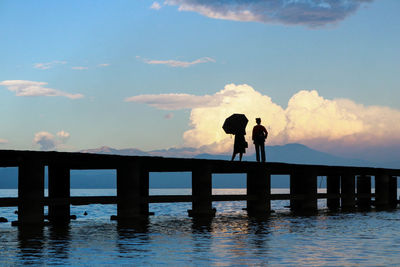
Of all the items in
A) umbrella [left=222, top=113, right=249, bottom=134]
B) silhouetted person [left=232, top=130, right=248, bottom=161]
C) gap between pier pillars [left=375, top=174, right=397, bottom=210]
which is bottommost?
gap between pier pillars [left=375, top=174, right=397, bottom=210]

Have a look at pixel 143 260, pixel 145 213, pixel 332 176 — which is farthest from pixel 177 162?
pixel 332 176

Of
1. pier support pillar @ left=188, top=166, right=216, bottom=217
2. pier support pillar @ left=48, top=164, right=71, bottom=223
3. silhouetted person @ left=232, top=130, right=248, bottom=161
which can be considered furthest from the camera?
silhouetted person @ left=232, top=130, right=248, bottom=161

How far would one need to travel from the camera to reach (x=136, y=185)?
25.6 metres

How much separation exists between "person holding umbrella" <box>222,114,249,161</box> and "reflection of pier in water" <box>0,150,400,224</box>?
68 cm

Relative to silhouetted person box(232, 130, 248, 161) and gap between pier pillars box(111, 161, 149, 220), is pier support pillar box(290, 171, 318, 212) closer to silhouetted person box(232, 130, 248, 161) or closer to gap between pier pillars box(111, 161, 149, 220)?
silhouetted person box(232, 130, 248, 161)

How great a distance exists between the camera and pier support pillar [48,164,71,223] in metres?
28.9

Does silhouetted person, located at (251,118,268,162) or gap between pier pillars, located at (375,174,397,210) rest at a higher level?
silhouetted person, located at (251,118,268,162)

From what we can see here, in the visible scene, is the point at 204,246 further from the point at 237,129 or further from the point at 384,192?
the point at 384,192

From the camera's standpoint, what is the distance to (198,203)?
28828mm

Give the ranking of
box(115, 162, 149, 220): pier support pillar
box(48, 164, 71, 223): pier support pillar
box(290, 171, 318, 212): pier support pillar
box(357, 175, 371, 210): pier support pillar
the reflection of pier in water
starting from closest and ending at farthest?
1. the reflection of pier in water
2. box(115, 162, 149, 220): pier support pillar
3. box(48, 164, 71, 223): pier support pillar
4. box(290, 171, 318, 212): pier support pillar
5. box(357, 175, 371, 210): pier support pillar

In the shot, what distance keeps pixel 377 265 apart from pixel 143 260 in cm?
392

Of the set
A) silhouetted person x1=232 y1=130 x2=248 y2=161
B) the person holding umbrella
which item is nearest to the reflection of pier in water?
silhouetted person x1=232 y1=130 x2=248 y2=161

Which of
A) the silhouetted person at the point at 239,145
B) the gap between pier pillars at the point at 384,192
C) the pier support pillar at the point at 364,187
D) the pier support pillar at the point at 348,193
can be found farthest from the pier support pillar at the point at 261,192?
the gap between pier pillars at the point at 384,192

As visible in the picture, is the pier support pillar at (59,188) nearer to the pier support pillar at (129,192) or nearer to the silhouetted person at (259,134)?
the pier support pillar at (129,192)
